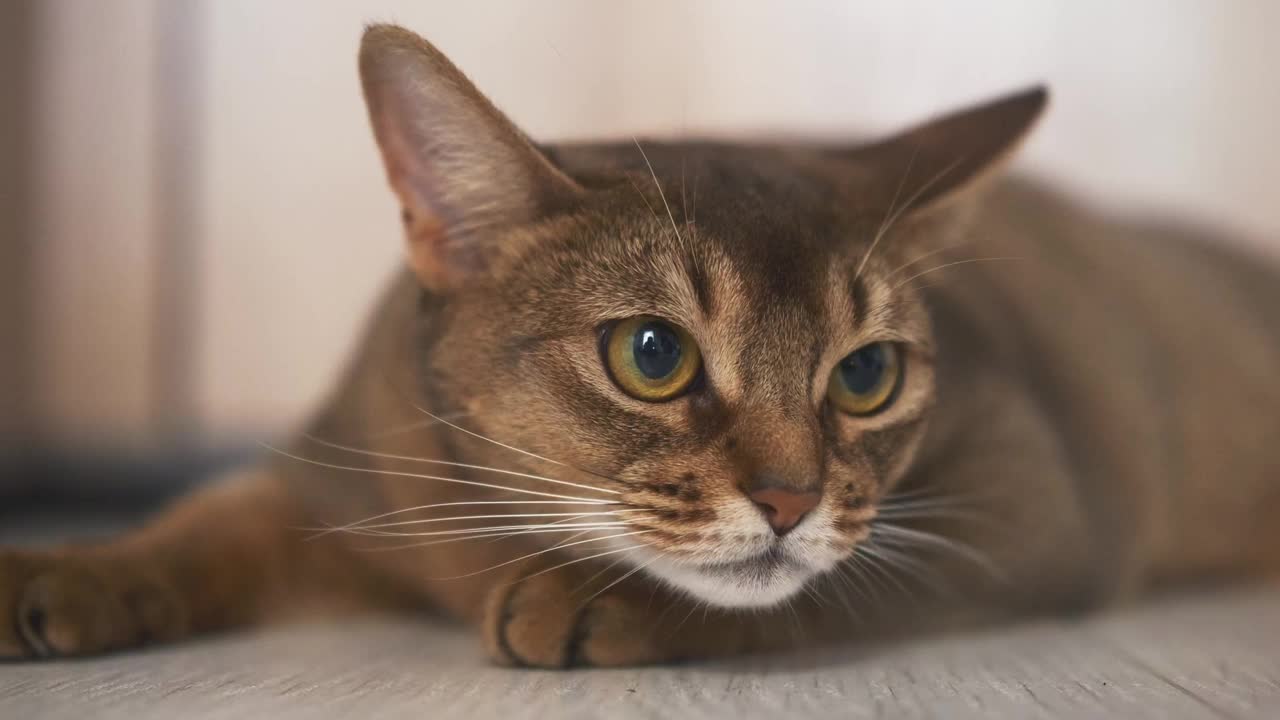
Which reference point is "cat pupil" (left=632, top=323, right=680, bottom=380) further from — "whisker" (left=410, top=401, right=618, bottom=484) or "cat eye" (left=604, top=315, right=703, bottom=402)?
"whisker" (left=410, top=401, right=618, bottom=484)

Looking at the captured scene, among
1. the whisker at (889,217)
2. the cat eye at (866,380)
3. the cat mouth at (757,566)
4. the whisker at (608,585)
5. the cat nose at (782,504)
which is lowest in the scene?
the whisker at (608,585)

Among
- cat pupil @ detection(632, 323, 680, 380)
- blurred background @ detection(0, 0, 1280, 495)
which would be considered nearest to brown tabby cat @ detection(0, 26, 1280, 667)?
cat pupil @ detection(632, 323, 680, 380)

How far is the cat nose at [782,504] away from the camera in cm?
100

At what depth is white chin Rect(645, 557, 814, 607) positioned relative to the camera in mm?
1040

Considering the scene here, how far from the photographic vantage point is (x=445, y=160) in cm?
117

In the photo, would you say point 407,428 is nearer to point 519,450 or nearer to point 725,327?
point 519,450

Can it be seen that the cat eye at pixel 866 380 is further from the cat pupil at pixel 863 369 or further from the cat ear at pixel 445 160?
the cat ear at pixel 445 160

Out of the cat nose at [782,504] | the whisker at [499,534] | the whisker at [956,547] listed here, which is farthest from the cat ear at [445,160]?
the whisker at [956,547]

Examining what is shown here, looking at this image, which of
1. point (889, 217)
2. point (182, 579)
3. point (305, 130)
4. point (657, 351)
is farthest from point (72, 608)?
point (305, 130)

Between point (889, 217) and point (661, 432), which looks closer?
point (661, 432)

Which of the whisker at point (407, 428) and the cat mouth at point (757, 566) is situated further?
the whisker at point (407, 428)

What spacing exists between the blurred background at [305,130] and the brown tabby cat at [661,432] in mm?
555

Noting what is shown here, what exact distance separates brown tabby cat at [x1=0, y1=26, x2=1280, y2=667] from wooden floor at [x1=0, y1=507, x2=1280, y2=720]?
0.23 ft

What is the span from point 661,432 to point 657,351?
3.3 inches
